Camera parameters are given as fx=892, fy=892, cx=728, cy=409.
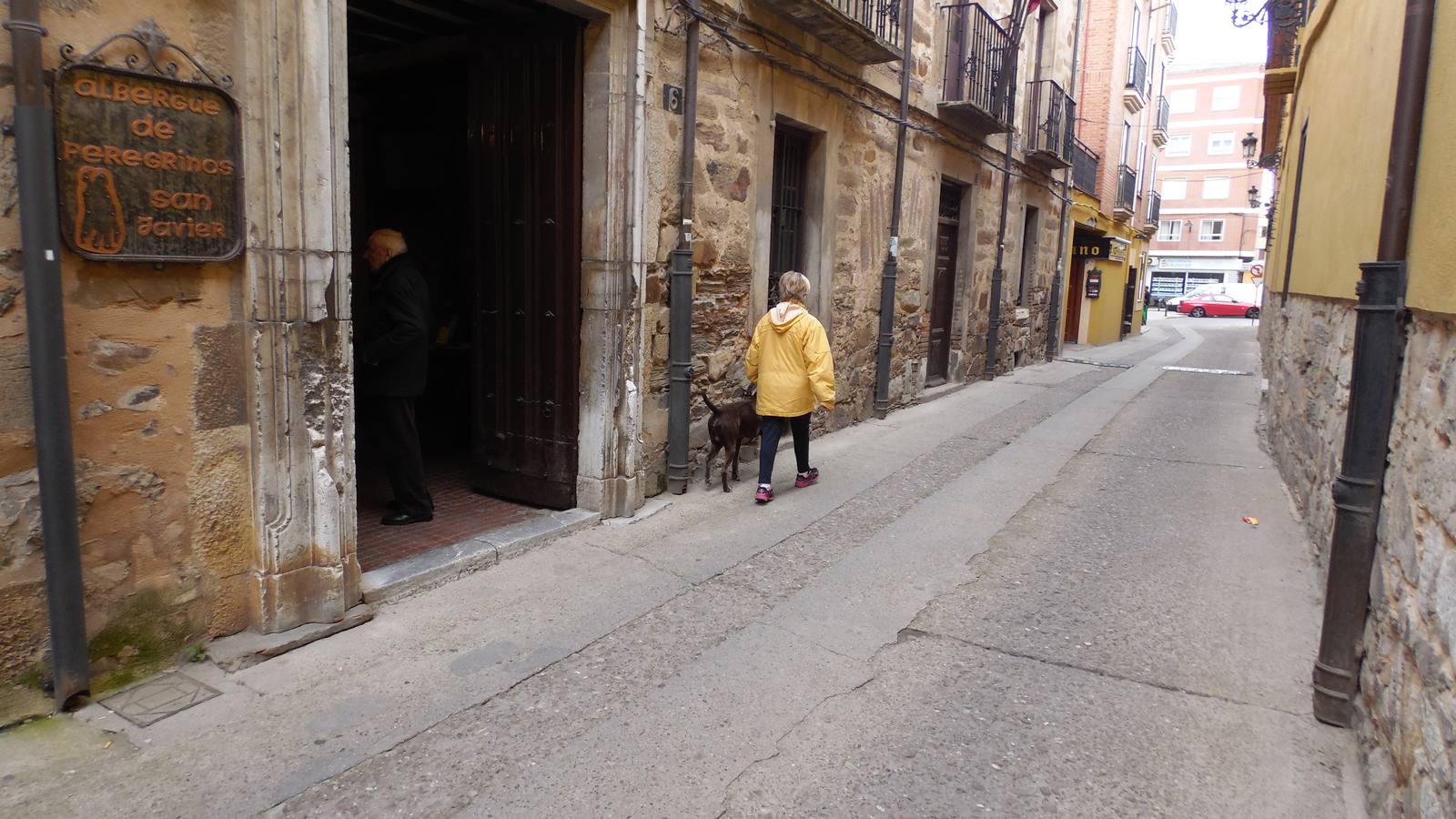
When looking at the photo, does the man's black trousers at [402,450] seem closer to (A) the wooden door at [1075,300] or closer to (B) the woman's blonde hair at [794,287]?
(B) the woman's blonde hair at [794,287]

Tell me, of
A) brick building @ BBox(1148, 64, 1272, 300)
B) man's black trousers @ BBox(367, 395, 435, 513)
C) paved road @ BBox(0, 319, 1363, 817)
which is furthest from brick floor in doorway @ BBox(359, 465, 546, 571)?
brick building @ BBox(1148, 64, 1272, 300)

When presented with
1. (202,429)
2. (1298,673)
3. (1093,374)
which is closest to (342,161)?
(202,429)

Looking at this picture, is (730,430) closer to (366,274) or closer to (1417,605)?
(366,274)

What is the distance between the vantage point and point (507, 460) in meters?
5.86

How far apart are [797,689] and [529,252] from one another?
332cm

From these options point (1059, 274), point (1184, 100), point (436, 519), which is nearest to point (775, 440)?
point (436, 519)

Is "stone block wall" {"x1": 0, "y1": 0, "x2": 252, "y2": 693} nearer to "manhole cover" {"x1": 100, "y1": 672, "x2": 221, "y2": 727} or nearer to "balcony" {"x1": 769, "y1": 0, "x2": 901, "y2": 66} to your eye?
"manhole cover" {"x1": 100, "y1": 672, "x2": 221, "y2": 727}

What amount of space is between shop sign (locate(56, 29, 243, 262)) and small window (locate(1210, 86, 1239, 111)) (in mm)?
57990

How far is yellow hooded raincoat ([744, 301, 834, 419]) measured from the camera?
6.03 m

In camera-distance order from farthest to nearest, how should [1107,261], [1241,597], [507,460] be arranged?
[1107,261]
[507,460]
[1241,597]

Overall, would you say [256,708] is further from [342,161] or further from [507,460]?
[507,460]

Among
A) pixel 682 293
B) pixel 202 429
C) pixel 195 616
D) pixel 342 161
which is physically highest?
pixel 342 161

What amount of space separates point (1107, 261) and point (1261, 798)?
2184 centimetres

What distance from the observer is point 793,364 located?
6.10 metres
